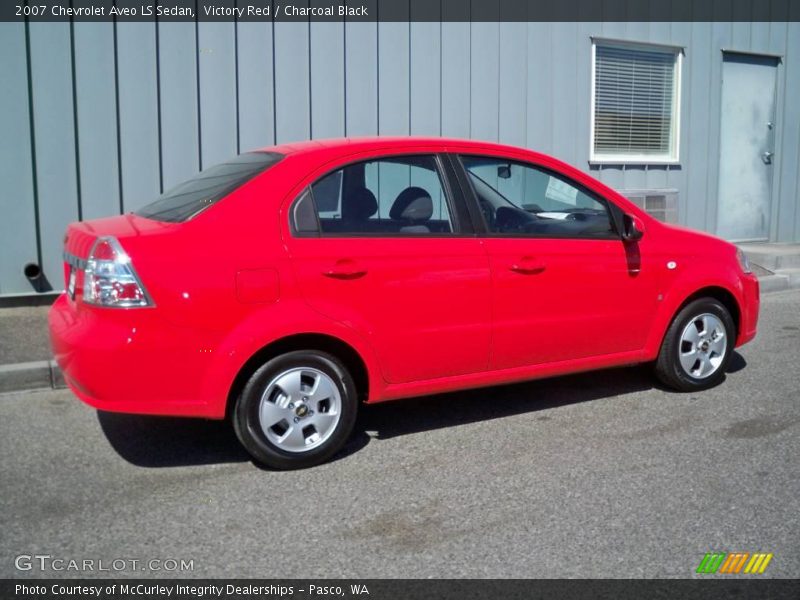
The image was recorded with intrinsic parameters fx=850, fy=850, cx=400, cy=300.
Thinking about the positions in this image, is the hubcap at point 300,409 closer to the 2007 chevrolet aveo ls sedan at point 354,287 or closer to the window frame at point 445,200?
the 2007 chevrolet aveo ls sedan at point 354,287

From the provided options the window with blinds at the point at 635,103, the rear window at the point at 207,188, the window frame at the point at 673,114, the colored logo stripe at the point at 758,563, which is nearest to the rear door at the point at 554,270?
the rear window at the point at 207,188

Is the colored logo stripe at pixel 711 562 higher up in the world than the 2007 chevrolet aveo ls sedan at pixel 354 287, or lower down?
lower down

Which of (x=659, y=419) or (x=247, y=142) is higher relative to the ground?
(x=247, y=142)

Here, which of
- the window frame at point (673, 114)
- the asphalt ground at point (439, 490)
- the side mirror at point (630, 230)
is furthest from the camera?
the window frame at point (673, 114)

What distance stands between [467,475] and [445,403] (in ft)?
4.30

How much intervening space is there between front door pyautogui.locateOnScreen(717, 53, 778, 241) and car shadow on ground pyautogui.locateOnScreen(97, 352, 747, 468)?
19.9 feet

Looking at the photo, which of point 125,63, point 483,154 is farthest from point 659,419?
point 125,63

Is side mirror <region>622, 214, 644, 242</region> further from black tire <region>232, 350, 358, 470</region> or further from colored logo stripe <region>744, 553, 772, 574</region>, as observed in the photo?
colored logo stripe <region>744, 553, 772, 574</region>

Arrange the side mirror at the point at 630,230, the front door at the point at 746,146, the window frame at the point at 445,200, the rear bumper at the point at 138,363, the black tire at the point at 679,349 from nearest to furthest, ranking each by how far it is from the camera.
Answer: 1. the rear bumper at the point at 138,363
2. the window frame at the point at 445,200
3. the side mirror at the point at 630,230
4. the black tire at the point at 679,349
5. the front door at the point at 746,146

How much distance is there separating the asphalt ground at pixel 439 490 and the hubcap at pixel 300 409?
0.61ft

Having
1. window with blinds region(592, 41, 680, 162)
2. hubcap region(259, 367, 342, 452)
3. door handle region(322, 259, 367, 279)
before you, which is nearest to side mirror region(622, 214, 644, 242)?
door handle region(322, 259, 367, 279)

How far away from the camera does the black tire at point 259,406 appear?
13.6 feet

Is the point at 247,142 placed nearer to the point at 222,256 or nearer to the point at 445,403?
the point at 445,403

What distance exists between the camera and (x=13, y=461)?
4.44 m
